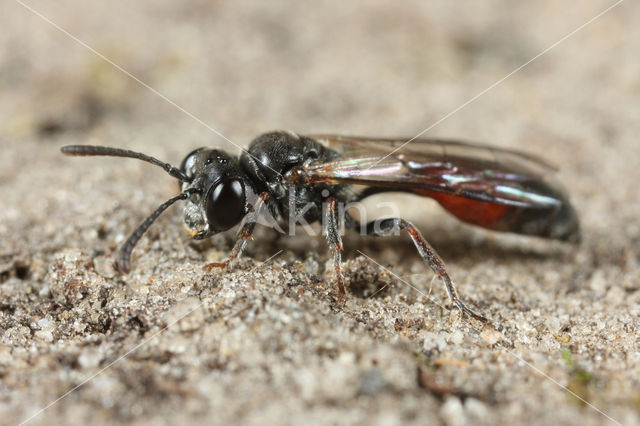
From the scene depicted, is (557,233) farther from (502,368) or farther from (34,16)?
(34,16)

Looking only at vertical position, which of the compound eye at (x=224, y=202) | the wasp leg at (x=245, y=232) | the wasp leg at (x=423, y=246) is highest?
the compound eye at (x=224, y=202)

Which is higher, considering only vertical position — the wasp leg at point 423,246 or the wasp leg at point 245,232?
the wasp leg at point 245,232

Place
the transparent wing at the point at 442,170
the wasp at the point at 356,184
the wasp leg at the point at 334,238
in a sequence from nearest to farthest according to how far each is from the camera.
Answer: the wasp leg at the point at 334,238 → the wasp at the point at 356,184 → the transparent wing at the point at 442,170

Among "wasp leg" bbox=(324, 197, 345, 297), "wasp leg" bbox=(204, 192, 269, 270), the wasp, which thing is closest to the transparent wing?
the wasp

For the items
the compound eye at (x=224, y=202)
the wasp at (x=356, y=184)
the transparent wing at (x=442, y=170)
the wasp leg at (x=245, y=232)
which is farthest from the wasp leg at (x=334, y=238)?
the compound eye at (x=224, y=202)

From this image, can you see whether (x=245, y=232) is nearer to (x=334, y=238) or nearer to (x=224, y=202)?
(x=224, y=202)

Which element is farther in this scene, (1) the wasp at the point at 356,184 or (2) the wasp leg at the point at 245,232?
(1) the wasp at the point at 356,184

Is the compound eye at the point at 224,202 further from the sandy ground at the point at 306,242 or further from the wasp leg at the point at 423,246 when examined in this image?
the wasp leg at the point at 423,246

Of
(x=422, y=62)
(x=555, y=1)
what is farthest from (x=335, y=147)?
(x=555, y=1)
